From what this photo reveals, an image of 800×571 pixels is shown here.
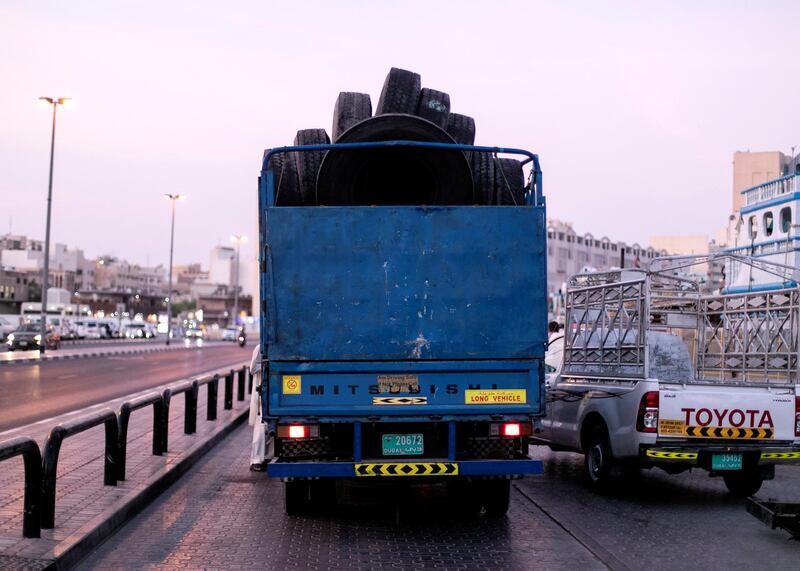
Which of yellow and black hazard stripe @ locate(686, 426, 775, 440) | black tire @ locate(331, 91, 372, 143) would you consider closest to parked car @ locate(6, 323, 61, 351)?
black tire @ locate(331, 91, 372, 143)

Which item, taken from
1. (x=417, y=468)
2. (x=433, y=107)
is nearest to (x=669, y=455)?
(x=417, y=468)

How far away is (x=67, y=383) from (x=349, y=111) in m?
20.6

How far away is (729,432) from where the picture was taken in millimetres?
10000

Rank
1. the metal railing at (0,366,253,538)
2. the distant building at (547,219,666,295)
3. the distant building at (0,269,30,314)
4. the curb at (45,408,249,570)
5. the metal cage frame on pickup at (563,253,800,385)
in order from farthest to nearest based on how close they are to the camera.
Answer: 1. the distant building at (0,269,30,314)
2. the distant building at (547,219,666,295)
3. the metal cage frame on pickup at (563,253,800,385)
4. the metal railing at (0,366,253,538)
5. the curb at (45,408,249,570)

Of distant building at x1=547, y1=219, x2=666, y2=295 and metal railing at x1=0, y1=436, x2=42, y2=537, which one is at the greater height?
distant building at x1=547, y1=219, x2=666, y2=295

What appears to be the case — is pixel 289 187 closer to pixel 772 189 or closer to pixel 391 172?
pixel 391 172

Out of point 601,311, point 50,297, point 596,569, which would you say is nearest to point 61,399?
point 601,311

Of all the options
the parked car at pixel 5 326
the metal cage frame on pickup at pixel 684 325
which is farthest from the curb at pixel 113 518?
the parked car at pixel 5 326

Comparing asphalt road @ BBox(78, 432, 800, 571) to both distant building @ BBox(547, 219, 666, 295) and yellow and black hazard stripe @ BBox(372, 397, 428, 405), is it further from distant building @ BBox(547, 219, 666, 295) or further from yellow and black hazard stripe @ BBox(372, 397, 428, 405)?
distant building @ BBox(547, 219, 666, 295)

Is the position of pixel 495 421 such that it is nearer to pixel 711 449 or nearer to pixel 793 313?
pixel 711 449

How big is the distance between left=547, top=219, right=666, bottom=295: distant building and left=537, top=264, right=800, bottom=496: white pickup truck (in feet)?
289

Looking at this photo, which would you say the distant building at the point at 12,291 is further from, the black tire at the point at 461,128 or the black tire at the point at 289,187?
the black tire at the point at 289,187

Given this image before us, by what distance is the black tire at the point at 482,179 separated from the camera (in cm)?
933

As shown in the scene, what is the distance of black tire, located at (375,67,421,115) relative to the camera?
32.8 ft
